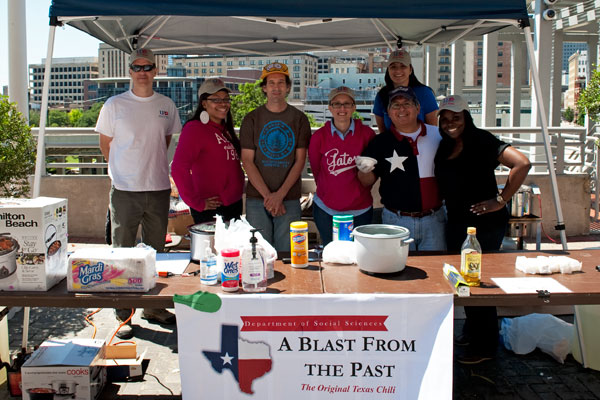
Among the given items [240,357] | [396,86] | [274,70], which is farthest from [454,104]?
[240,357]

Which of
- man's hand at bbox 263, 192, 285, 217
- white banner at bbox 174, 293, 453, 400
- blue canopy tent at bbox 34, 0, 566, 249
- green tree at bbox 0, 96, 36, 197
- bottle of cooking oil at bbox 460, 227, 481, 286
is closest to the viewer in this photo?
white banner at bbox 174, 293, 453, 400

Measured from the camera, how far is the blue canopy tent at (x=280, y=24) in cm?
316

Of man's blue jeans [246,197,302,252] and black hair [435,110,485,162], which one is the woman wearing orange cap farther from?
man's blue jeans [246,197,302,252]

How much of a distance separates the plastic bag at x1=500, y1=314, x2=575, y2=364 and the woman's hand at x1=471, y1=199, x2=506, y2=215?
1.09m

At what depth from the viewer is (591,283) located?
9.23 ft

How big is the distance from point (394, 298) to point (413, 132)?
144 cm

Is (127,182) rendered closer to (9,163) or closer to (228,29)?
(9,163)

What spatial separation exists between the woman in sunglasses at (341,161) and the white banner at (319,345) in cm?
132

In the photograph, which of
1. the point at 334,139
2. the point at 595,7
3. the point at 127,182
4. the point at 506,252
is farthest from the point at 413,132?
the point at 595,7

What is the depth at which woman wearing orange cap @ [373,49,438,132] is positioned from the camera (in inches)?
174

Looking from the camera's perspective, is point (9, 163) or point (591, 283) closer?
point (591, 283)

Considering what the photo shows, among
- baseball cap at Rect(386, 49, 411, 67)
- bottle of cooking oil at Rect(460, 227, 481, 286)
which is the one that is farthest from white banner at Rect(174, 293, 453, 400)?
baseball cap at Rect(386, 49, 411, 67)

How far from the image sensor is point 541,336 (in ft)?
12.8

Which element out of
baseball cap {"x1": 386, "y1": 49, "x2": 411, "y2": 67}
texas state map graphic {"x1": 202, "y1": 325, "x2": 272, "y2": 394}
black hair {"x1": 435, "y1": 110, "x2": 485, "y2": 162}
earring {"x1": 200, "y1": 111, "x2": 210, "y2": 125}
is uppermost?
baseball cap {"x1": 386, "y1": 49, "x2": 411, "y2": 67}
